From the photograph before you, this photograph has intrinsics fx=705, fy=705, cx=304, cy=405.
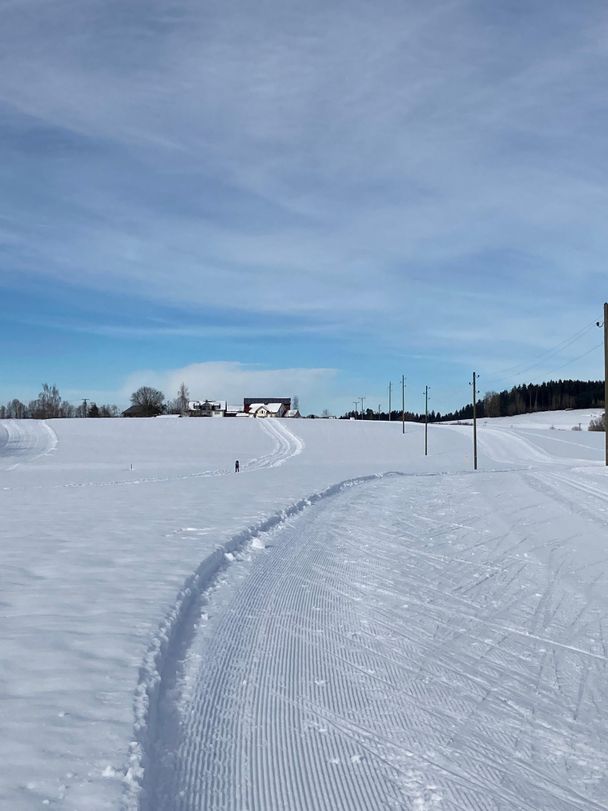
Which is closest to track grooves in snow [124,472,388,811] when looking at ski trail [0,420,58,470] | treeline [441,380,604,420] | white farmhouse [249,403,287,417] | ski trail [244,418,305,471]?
ski trail [244,418,305,471]

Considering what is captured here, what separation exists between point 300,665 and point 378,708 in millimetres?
964

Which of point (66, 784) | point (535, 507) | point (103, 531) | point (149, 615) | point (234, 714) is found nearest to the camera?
point (66, 784)

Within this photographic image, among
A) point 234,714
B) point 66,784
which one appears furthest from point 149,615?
point 66,784

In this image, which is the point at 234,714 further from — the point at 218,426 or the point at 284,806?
the point at 218,426

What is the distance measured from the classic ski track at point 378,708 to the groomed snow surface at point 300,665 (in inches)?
0.7

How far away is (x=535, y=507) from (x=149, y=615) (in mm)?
12443

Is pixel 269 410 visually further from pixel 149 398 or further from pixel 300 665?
pixel 300 665

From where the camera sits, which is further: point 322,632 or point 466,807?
point 322,632

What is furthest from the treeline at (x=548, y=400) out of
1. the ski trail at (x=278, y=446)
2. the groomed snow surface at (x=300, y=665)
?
the groomed snow surface at (x=300, y=665)

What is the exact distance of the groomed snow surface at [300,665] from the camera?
3.71 m

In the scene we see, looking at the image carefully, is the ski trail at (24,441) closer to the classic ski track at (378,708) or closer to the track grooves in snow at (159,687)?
the track grooves in snow at (159,687)

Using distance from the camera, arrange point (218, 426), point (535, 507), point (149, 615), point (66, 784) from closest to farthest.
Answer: point (66, 784)
point (149, 615)
point (535, 507)
point (218, 426)

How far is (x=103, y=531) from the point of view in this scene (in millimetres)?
11727

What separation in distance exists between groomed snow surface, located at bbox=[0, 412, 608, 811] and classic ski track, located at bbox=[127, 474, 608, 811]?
0.02 m
